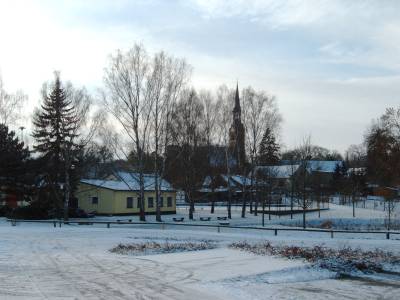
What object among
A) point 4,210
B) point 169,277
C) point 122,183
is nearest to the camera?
point 169,277

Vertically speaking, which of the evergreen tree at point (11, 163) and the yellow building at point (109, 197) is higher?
the evergreen tree at point (11, 163)

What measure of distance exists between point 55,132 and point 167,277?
117 ft

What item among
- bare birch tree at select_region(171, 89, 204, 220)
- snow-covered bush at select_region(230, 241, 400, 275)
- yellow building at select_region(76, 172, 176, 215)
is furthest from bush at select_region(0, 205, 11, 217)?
snow-covered bush at select_region(230, 241, 400, 275)

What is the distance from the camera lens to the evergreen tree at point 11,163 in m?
47.9

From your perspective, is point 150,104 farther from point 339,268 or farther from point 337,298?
point 337,298

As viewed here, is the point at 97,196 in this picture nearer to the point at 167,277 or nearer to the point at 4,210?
the point at 4,210

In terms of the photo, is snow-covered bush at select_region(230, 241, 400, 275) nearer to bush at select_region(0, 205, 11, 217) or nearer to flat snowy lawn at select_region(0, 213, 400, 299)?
flat snowy lawn at select_region(0, 213, 400, 299)

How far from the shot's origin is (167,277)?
13.8m

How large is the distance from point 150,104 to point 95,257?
28.8 metres

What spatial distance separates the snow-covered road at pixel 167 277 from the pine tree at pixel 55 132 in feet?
87.5

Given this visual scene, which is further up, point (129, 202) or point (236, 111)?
point (236, 111)

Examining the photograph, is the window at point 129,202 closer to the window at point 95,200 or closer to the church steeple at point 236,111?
→ the window at point 95,200

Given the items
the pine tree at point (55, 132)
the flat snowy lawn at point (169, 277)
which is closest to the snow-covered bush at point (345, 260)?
the flat snowy lawn at point (169, 277)

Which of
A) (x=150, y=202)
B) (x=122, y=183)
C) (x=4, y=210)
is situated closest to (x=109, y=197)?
(x=122, y=183)
